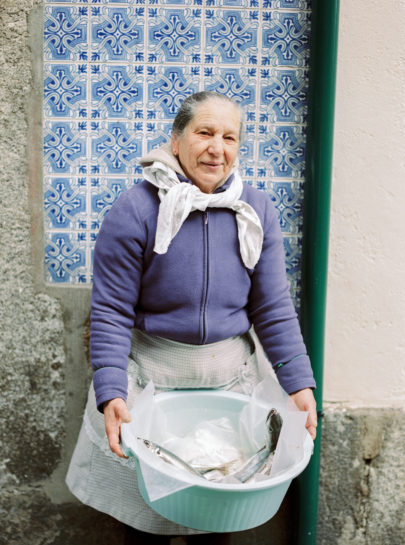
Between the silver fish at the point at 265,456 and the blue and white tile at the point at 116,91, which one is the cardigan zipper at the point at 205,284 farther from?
the blue and white tile at the point at 116,91

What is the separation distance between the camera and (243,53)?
7.56 feet

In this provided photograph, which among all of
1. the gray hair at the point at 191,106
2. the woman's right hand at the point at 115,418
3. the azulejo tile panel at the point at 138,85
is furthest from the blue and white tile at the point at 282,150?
the woman's right hand at the point at 115,418

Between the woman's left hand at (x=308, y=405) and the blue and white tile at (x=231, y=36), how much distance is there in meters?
1.29

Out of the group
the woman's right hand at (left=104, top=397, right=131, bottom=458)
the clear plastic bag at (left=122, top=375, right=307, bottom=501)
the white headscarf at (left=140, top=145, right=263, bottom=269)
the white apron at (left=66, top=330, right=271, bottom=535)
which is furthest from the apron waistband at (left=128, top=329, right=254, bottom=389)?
the white headscarf at (left=140, top=145, right=263, bottom=269)

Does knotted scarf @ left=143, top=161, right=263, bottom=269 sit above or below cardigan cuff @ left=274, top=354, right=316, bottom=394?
above

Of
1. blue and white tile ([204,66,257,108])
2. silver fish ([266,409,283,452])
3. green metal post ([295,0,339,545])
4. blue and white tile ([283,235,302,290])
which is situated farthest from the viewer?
blue and white tile ([283,235,302,290])

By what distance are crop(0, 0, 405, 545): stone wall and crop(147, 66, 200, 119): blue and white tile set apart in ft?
1.44

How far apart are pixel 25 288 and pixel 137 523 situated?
1.00 meters

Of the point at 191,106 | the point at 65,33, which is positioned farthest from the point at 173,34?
the point at 191,106

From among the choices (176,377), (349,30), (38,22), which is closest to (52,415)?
(176,377)

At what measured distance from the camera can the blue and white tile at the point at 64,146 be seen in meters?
2.29

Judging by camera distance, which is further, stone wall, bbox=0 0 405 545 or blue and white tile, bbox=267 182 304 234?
blue and white tile, bbox=267 182 304 234

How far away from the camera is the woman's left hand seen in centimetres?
Answer: 189

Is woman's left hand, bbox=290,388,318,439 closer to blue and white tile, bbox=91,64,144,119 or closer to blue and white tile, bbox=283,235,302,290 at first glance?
blue and white tile, bbox=283,235,302,290
